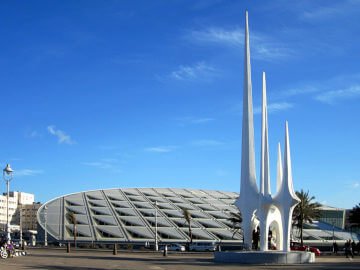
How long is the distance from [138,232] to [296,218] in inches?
685

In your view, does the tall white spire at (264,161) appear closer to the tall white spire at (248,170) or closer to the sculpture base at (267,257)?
the tall white spire at (248,170)

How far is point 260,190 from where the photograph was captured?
38.2 metres

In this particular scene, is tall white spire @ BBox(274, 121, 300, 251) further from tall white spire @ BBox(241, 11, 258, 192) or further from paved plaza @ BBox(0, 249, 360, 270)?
paved plaza @ BBox(0, 249, 360, 270)

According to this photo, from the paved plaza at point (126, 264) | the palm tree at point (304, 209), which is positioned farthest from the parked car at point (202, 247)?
the paved plaza at point (126, 264)

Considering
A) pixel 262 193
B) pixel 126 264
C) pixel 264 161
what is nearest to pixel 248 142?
pixel 264 161

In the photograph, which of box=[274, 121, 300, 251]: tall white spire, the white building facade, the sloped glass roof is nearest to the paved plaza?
box=[274, 121, 300, 251]: tall white spire

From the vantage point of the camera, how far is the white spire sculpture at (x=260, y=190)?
3731cm

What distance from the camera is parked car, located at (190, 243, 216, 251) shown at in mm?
60753

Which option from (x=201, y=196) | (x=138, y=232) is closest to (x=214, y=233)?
(x=138, y=232)

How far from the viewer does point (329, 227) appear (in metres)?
84.9

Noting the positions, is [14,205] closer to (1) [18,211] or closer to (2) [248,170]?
(1) [18,211]

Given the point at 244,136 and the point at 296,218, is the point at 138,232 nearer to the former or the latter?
the point at 296,218

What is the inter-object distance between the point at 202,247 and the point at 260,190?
25118 mm

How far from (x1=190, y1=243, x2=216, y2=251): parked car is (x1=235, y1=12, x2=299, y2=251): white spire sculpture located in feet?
69.7
